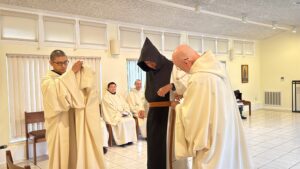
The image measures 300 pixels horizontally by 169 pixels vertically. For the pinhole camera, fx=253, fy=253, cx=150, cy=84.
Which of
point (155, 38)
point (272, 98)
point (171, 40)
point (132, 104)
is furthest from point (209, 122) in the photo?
point (272, 98)

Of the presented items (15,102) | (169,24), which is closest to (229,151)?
(15,102)

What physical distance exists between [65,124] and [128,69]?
433 centimetres

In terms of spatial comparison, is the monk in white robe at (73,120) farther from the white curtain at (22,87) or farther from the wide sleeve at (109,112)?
the wide sleeve at (109,112)

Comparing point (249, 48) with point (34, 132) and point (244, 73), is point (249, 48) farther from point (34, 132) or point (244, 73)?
point (34, 132)

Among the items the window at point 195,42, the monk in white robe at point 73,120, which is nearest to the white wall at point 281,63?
the window at point 195,42

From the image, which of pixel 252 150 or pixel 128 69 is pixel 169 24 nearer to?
pixel 128 69

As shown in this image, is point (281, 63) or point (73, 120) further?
point (281, 63)

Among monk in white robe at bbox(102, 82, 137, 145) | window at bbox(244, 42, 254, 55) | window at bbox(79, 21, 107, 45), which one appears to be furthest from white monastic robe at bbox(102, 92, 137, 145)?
window at bbox(244, 42, 254, 55)

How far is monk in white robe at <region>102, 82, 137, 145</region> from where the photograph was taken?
519cm

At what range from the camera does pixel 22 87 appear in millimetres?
4578

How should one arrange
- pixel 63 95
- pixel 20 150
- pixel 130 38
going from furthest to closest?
pixel 130 38
pixel 20 150
pixel 63 95

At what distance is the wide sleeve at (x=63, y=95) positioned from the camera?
1974mm

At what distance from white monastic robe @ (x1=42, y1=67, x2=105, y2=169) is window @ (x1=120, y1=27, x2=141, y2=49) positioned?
4.14 metres

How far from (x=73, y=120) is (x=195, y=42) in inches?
251
